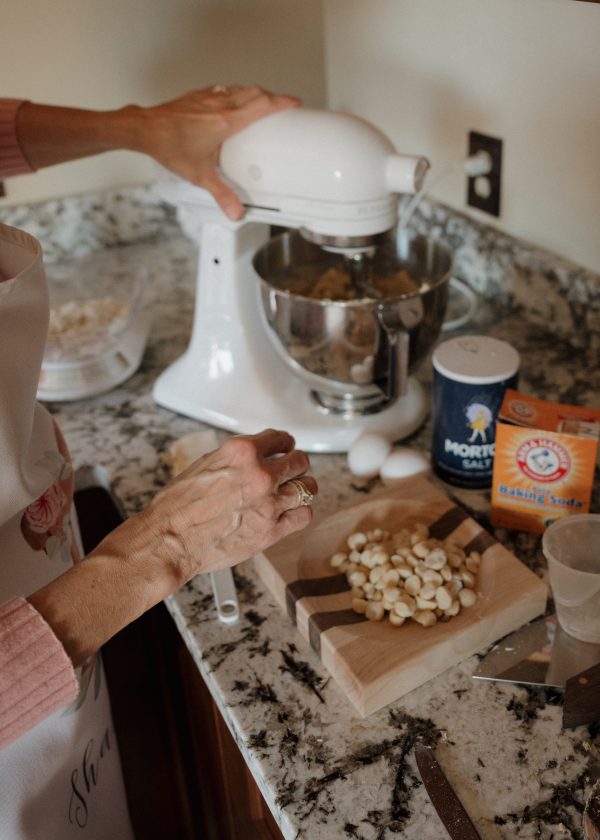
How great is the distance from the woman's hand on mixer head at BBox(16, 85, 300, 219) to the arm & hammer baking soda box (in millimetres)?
410

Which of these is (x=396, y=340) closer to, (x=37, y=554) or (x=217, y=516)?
(x=217, y=516)

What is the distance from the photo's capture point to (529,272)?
1.26m

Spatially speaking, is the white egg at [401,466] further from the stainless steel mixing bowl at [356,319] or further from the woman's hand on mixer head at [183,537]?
the woman's hand on mixer head at [183,537]

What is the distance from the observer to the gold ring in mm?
751

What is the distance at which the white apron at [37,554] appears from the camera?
68 centimetres

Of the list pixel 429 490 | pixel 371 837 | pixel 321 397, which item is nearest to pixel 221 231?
pixel 321 397

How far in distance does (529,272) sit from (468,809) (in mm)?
842

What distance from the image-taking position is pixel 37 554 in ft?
2.53

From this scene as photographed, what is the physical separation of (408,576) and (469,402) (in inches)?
8.5

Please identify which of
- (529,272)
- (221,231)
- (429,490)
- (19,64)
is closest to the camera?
(429,490)

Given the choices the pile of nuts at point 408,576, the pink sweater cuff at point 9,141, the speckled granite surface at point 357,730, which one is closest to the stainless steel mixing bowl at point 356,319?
the speckled granite surface at point 357,730

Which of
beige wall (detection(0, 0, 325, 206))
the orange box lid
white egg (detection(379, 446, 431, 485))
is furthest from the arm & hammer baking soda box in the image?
beige wall (detection(0, 0, 325, 206))

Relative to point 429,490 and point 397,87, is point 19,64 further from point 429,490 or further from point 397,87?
point 429,490

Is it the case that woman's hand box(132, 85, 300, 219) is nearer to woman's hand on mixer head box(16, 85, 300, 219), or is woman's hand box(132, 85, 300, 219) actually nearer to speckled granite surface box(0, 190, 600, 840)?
woman's hand on mixer head box(16, 85, 300, 219)
